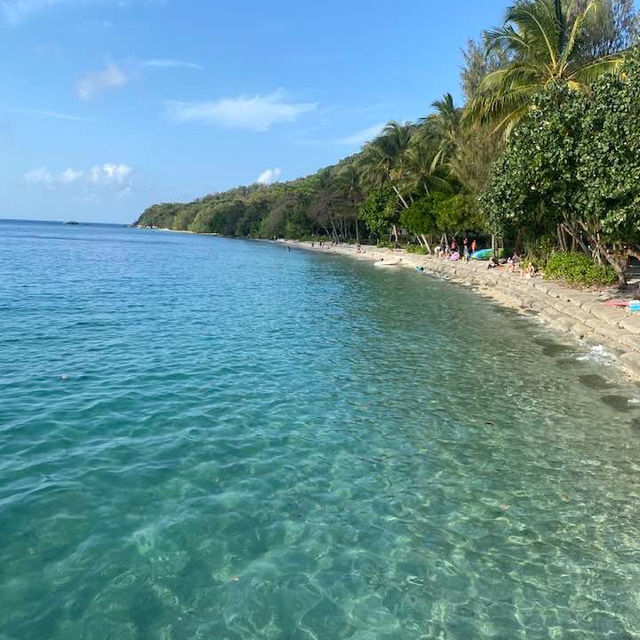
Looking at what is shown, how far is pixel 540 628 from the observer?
179 inches

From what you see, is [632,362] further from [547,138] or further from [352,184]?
[352,184]

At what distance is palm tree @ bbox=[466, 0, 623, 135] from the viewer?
22938mm

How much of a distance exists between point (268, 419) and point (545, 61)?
898 inches

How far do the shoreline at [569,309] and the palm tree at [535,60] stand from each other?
7.89 metres

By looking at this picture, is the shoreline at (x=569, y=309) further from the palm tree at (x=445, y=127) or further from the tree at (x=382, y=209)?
the tree at (x=382, y=209)

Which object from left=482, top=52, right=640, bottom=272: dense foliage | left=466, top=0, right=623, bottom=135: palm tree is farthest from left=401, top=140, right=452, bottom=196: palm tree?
left=482, top=52, right=640, bottom=272: dense foliage

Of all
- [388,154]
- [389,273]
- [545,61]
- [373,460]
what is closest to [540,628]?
[373,460]

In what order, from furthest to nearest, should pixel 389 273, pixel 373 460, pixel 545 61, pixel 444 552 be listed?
pixel 389 273
pixel 545 61
pixel 373 460
pixel 444 552

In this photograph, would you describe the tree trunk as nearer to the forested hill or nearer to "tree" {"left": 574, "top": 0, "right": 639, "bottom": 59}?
the forested hill

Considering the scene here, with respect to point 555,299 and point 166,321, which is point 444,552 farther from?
point 555,299

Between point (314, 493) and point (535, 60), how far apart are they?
24.5 m

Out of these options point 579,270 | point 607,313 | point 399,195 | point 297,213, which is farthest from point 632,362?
point 297,213

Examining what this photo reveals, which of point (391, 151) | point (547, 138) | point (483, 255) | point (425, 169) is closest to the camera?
point (547, 138)

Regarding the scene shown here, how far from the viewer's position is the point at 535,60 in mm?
24562
